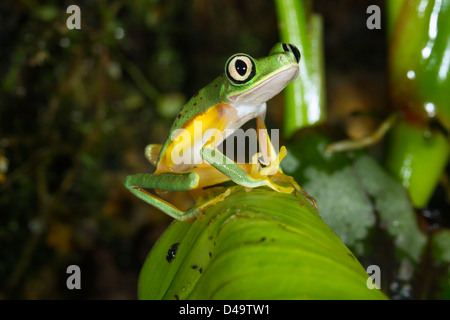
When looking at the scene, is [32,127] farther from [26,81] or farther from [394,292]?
[394,292]

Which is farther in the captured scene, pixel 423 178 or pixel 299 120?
pixel 299 120

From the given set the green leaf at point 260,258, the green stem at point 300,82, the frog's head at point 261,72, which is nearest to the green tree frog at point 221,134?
the frog's head at point 261,72

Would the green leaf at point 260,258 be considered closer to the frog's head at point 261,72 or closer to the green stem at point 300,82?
the frog's head at point 261,72

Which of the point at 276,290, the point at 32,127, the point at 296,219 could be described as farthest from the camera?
the point at 32,127

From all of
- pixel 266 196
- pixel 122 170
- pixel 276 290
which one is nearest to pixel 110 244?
pixel 122 170

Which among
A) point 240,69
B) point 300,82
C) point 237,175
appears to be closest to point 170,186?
point 237,175

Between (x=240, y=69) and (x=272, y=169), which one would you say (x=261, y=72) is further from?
(x=272, y=169)

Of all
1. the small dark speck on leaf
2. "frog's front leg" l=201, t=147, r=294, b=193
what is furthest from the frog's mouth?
the small dark speck on leaf

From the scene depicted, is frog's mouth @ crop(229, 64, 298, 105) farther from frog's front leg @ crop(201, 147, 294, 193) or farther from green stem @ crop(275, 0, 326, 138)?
green stem @ crop(275, 0, 326, 138)
